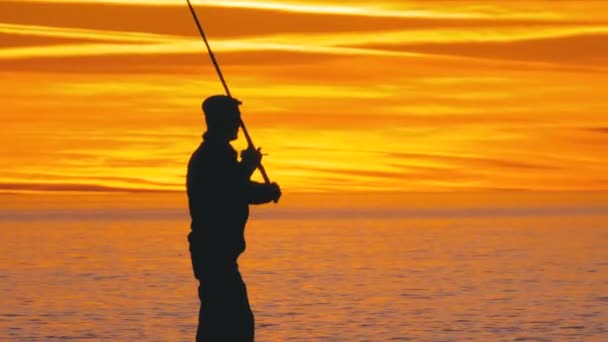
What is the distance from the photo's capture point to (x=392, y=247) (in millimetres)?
64625

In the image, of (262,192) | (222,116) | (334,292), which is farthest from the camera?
(334,292)

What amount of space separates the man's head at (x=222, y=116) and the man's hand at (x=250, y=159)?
18 cm

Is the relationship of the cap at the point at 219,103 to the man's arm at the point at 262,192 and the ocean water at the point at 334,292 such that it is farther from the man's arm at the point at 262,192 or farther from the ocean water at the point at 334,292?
the ocean water at the point at 334,292

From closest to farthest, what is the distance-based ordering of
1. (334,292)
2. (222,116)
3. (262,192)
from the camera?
1. (262,192)
2. (222,116)
3. (334,292)

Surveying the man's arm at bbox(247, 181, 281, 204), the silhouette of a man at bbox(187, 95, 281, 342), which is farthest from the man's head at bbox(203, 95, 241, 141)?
A: the man's arm at bbox(247, 181, 281, 204)

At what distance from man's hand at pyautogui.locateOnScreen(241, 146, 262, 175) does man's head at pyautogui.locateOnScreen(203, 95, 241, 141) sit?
6.9 inches

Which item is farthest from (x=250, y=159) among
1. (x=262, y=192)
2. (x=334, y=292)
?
(x=334, y=292)

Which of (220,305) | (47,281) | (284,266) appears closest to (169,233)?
(284,266)

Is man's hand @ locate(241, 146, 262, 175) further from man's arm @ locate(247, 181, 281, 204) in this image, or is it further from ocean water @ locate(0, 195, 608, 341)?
ocean water @ locate(0, 195, 608, 341)

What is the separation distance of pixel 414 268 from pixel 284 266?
396cm

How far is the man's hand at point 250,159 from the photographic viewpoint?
12914 mm

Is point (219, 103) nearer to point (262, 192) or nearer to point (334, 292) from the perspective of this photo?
point (262, 192)

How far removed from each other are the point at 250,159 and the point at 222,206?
40 centimetres

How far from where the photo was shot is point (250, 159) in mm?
12938
